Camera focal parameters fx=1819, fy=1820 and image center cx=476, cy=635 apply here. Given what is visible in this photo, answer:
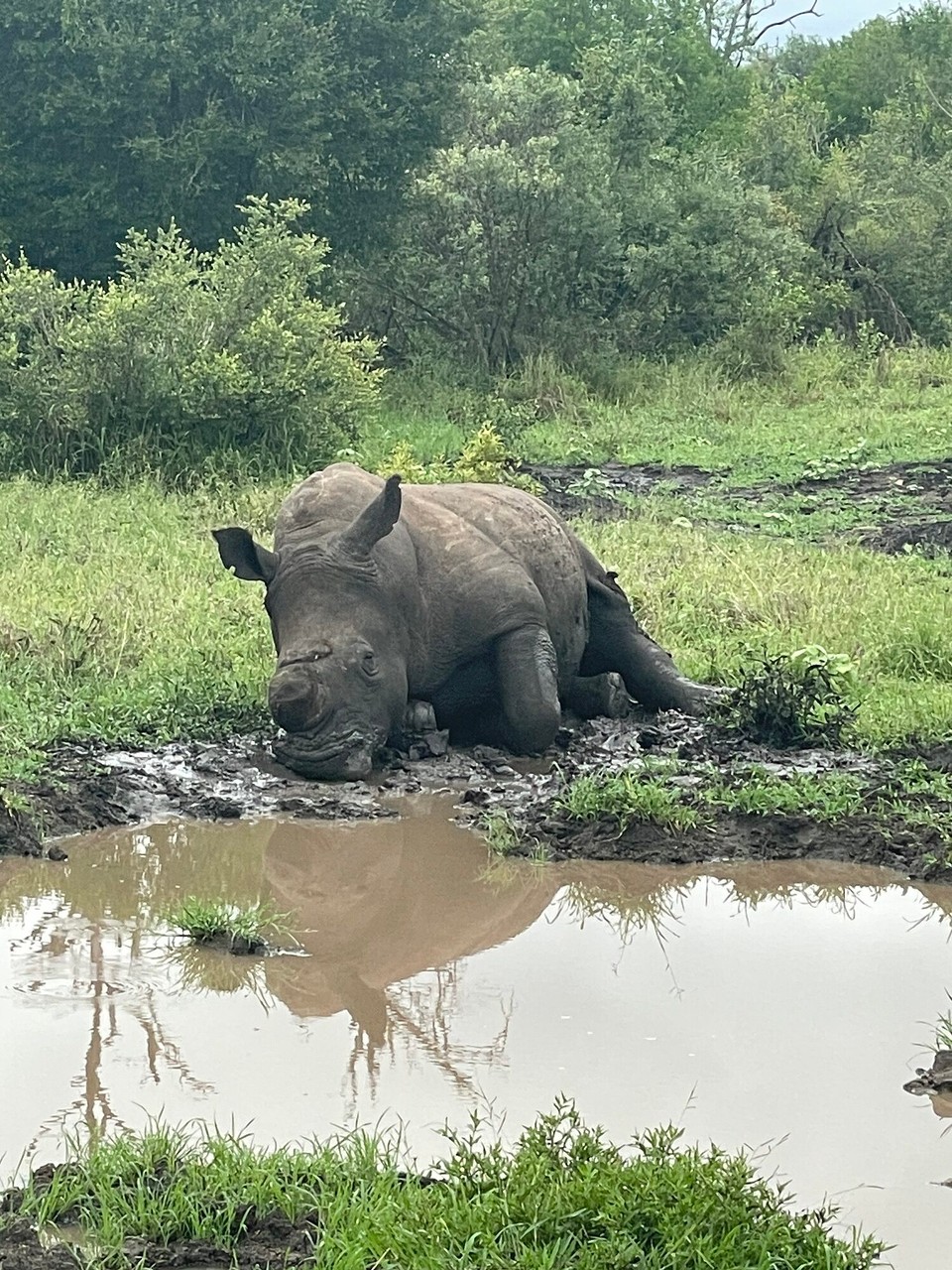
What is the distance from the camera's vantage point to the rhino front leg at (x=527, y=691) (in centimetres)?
830

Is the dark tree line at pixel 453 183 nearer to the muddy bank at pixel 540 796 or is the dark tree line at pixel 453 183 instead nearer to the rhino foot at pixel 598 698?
the rhino foot at pixel 598 698

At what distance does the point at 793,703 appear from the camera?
8297 mm

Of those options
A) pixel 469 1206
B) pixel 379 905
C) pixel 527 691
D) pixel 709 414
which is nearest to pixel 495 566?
pixel 527 691

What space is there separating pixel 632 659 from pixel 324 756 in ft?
7.39

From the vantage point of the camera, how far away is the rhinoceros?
7.80 m

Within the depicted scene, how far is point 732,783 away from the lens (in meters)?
7.46

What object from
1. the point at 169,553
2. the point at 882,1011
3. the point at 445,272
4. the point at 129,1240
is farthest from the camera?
the point at 445,272

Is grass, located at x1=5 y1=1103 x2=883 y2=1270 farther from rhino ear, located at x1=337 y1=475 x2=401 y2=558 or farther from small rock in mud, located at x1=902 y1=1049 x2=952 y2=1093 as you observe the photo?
rhino ear, located at x1=337 y1=475 x2=401 y2=558

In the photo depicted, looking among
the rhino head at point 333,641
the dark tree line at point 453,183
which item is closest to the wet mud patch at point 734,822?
the rhino head at point 333,641

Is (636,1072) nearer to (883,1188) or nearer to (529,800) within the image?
(883,1188)

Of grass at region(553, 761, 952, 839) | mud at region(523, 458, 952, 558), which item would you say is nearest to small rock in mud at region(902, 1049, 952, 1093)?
grass at region(553, 761, 952, 839)

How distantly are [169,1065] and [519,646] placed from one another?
401 centimetres

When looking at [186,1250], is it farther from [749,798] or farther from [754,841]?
[749,798]

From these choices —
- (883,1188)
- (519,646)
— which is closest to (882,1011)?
(883,1188)
